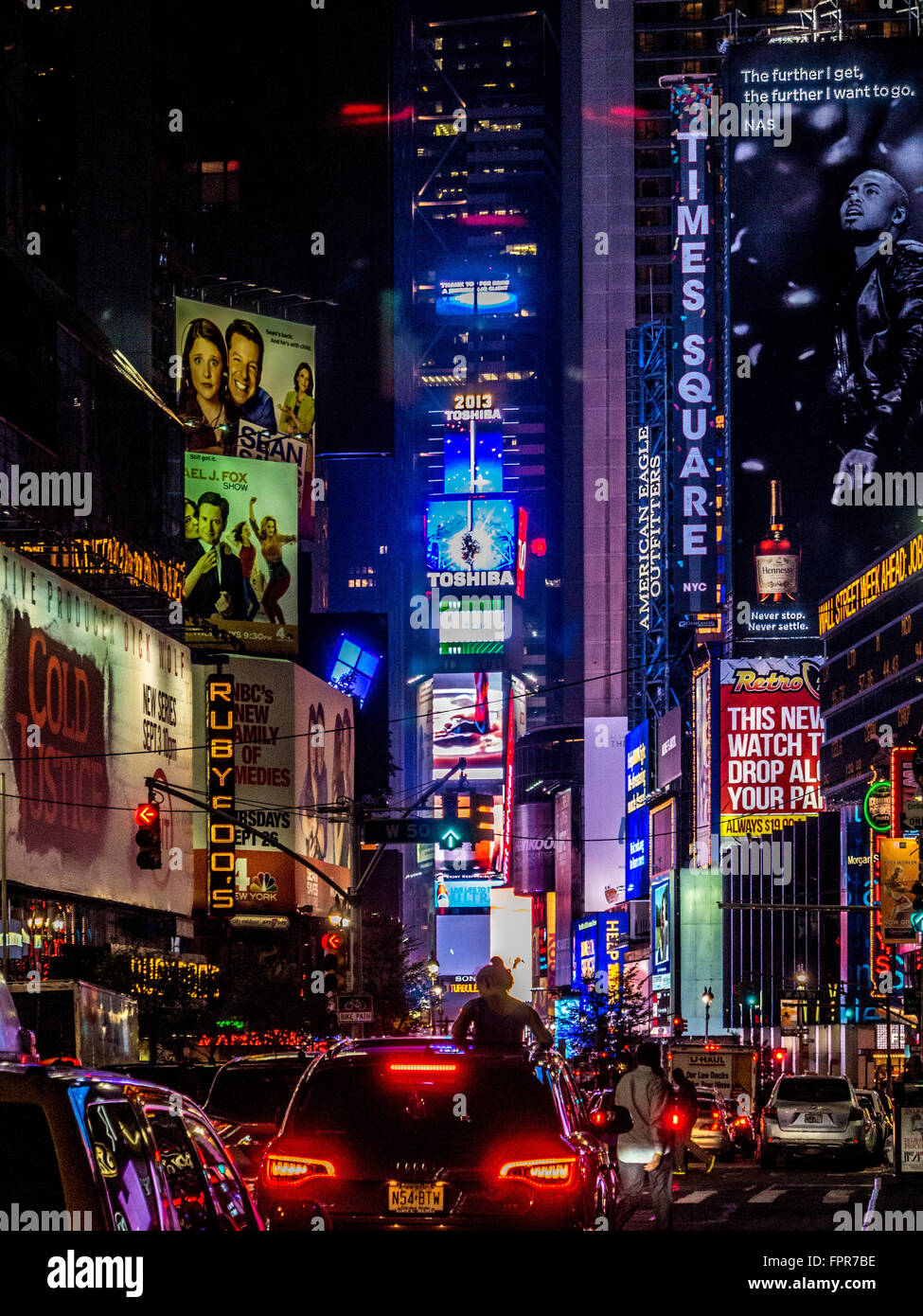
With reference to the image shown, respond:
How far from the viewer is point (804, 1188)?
29.1 metres

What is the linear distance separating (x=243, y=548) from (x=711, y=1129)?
43188 mm

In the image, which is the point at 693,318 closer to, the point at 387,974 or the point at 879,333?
the point at 879,333

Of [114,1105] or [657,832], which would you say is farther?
[657,832]

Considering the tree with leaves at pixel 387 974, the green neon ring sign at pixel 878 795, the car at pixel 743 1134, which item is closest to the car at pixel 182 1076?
the car at pixel 743 1134

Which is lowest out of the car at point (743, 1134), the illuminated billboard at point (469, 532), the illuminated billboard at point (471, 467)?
the car at point (743, 1134)

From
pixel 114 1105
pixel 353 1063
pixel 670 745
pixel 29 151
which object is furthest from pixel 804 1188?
pixel 670 745

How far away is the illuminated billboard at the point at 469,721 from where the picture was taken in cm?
19488

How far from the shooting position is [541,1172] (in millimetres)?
10789

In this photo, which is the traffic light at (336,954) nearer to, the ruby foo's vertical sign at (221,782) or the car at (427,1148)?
the ruby foo's vertical sign at (221,782)

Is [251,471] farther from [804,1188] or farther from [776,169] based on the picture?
[776,169]

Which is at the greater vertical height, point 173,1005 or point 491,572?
point 491,572

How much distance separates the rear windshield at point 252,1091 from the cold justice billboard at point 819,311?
105m
